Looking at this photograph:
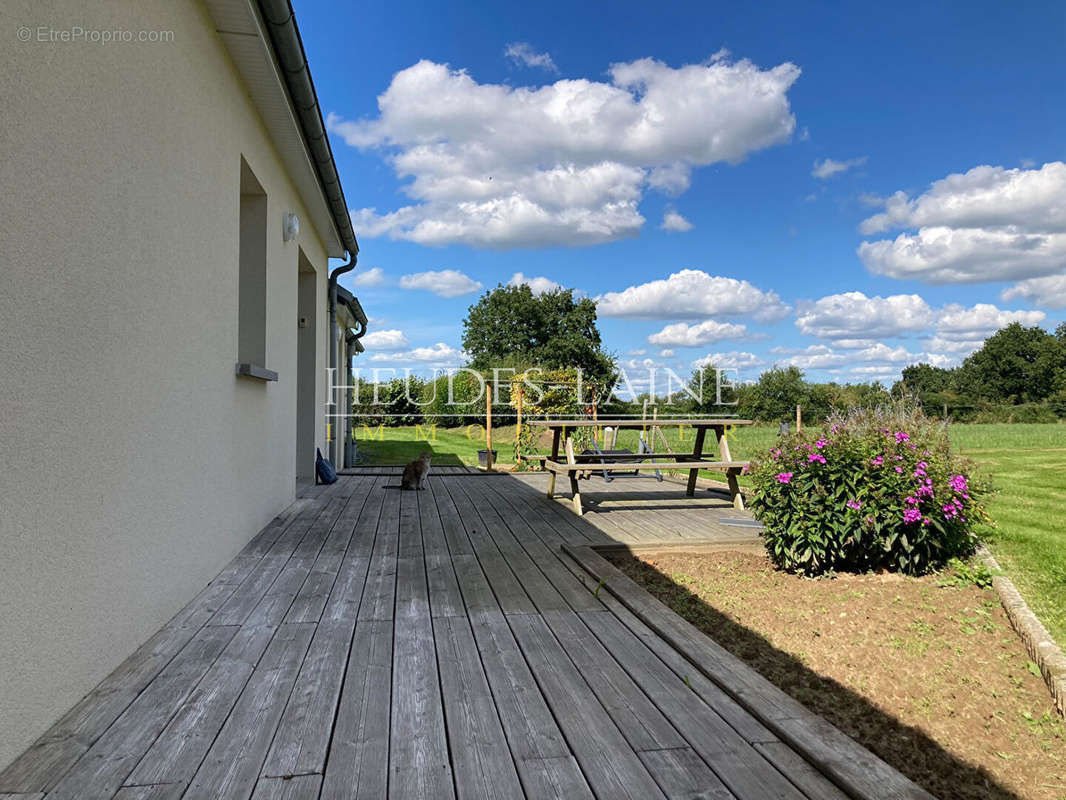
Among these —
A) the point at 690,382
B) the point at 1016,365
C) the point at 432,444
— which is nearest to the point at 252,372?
the point at 432,444

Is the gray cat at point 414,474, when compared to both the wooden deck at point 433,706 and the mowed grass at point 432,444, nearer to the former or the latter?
the wooden deck at point 433,706

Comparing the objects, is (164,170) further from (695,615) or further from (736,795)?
(695,615)

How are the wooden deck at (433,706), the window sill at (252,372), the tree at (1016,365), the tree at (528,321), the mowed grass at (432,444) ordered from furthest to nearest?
1. the tree at (1016,365)
2. the tree at (528,321)
3. the mowed grass at (432,444)
4. the window sill at (252,372)
5. the wooden deck at (433,706)

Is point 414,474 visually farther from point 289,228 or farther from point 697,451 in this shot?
point 697,451

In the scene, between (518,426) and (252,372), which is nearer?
(252,372)

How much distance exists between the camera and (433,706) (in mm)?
1842

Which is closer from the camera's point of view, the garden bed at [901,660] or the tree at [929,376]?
the garden bed at [901,660]

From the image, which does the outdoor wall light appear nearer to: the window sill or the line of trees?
the window sill

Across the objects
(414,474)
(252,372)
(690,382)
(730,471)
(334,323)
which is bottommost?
(414,474)

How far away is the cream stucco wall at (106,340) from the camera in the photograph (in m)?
1.49

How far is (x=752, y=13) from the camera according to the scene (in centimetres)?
1037

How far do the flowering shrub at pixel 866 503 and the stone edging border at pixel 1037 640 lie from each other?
41cm

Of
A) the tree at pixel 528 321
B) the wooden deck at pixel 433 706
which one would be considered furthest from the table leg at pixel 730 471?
Result: the tree at pixel 528 321

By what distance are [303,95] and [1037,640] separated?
490 centimetres
